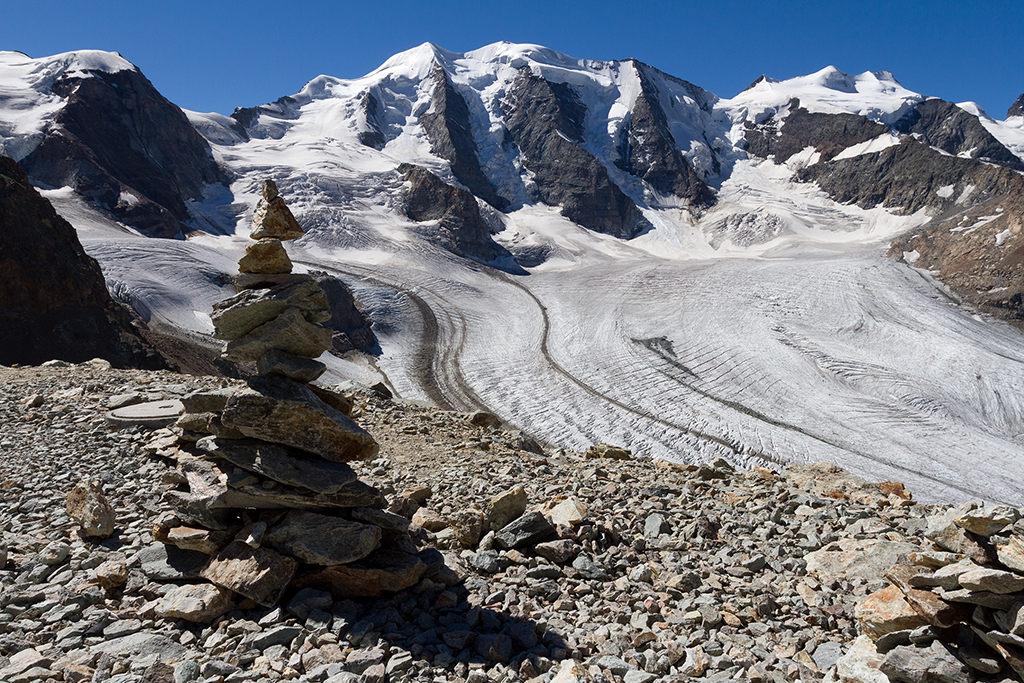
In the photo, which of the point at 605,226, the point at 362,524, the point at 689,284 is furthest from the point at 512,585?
the point at 605,226

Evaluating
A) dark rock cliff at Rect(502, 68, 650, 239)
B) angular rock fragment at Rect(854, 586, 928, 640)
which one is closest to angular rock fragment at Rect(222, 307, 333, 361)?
angular rock fragment at Rect(854, 586, 928, 640)

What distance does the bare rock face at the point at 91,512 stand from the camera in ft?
18.1

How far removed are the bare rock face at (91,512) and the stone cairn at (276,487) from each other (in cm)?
46

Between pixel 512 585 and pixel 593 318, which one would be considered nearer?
pixel 512 585

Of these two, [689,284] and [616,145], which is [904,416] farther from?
[616,145]

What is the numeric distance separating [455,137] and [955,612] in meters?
84.0

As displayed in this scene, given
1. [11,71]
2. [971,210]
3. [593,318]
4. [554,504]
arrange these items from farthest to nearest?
[11,71] < [971,210] < [593,318] < [554,504]

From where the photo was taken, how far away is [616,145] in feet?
294

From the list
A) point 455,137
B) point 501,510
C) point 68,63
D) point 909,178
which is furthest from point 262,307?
point 909,178

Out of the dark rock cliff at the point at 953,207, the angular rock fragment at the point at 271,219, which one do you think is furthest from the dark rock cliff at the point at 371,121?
the angular rock fragment at the point at 271,219

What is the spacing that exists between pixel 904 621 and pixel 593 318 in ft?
110

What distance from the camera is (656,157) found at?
86.2 metres

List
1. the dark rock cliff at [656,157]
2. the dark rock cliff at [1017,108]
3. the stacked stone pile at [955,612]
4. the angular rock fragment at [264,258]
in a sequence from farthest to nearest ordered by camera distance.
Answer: the dark rock cliff at [1017,108] → the dark rock cliff at [656,157] → the angular rock fragment at [264,258] → the stacked stone pile at [955,612]

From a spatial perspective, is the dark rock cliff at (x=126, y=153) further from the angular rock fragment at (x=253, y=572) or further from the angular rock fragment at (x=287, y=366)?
the angular rock fragment at (x=253, y=572)
